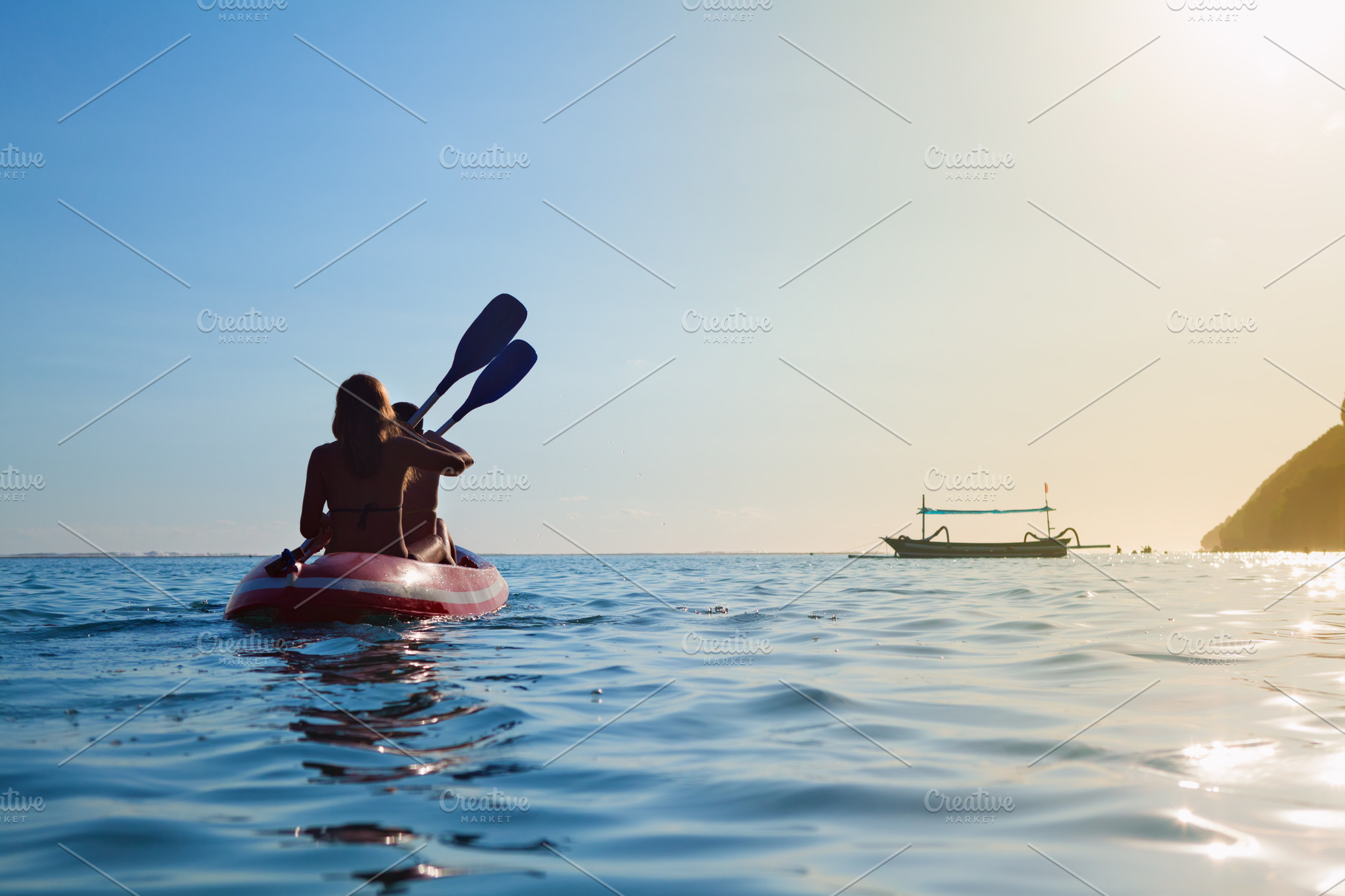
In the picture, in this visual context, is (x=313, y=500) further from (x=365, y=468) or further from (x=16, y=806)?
(x=16, y=806)

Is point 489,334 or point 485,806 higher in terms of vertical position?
point 489,334

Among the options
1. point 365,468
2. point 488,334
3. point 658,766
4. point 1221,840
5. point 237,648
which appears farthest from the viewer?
point 488,334

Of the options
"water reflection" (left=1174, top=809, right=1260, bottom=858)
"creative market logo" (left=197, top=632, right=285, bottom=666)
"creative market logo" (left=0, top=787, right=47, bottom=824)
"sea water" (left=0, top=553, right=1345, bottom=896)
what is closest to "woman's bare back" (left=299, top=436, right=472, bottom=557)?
"sea water" (left=0, top=553, right=1345, bottom=896)

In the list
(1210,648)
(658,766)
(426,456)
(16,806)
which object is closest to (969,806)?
(658,766)

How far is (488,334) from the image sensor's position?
1012cm

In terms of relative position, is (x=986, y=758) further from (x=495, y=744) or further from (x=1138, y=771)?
(x=495, y=744)

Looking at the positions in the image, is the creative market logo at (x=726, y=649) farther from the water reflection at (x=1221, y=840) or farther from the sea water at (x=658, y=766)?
the water reflection at (x=1221, y=840)

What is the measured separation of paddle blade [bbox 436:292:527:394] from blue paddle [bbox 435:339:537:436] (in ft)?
0.37

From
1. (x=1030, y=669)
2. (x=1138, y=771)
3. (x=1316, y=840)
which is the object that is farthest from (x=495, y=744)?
(x=1030, y=669)

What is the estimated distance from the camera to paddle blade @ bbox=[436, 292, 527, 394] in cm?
999

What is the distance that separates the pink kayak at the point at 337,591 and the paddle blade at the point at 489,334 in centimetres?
330

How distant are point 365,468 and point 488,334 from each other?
3.63 metres

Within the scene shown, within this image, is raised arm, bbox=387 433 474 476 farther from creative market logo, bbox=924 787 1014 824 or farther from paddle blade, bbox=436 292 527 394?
creative market logo, bbox=924 787 1014 824

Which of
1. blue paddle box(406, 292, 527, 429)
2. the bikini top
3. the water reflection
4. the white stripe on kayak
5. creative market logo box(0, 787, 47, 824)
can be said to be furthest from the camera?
blue paddle box(406, 292, 527, 429)
